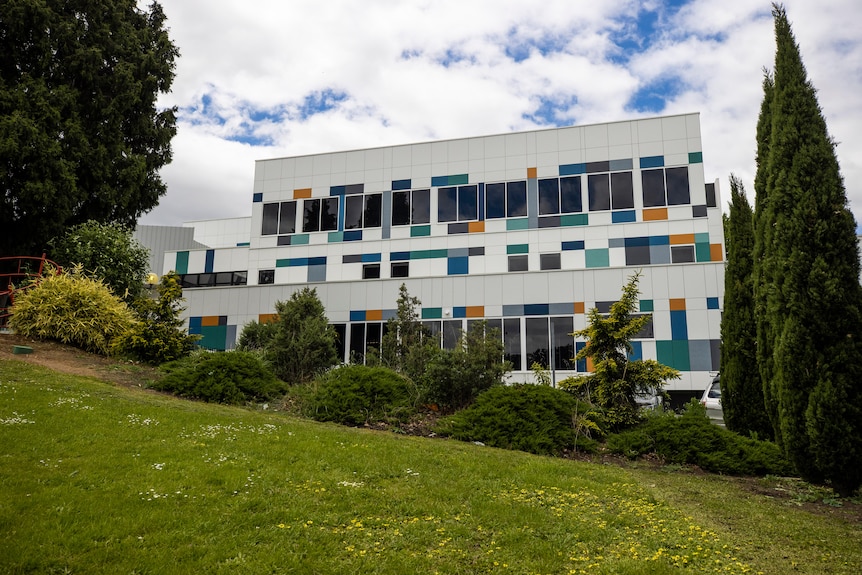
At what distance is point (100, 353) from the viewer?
15797 mm

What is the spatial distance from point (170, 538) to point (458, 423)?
21.8 feet

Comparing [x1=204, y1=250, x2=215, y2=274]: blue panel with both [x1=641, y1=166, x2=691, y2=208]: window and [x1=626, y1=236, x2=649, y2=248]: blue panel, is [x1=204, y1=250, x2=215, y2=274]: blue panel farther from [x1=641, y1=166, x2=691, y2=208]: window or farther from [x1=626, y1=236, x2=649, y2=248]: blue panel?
[x1=641, y1=166, x2=691, y2=208]: window

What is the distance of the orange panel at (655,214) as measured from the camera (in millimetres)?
27312

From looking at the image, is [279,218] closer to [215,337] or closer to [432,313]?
[215,337]

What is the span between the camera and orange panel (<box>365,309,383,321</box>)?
25062mm

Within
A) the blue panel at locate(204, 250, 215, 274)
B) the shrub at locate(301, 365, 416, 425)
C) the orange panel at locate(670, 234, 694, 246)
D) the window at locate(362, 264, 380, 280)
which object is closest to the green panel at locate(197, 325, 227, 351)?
the window at locate(362, 264, 380, 280)

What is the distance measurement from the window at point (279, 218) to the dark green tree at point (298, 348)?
15.8 meters

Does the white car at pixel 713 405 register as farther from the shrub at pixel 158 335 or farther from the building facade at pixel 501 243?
the shrub at pixel 158 335

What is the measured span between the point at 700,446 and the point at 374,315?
16.0 m

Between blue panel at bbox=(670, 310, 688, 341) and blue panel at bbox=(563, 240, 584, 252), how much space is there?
6.47m

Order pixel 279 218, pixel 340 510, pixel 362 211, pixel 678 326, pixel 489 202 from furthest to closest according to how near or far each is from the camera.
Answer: pixel 279 218 → pixel 362 211 → pixel 489 202 → pixel 678 326 → pixel 340 510

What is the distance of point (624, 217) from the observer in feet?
91.2

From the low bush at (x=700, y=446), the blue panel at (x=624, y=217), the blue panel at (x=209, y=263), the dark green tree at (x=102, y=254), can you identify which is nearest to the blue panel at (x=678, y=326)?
the blue panel at (x=624, y=217)

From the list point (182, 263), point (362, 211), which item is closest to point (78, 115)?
point (362, 211)
